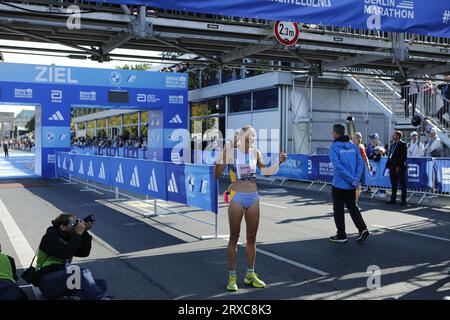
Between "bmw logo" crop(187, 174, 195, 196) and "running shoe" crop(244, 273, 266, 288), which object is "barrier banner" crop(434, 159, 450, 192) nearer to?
"bmw logo" crop(187, 174, 195, 196)

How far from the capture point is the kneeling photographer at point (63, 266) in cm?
475

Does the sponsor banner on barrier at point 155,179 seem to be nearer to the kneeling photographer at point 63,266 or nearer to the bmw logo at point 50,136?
the kneeling photographer at point 63,266

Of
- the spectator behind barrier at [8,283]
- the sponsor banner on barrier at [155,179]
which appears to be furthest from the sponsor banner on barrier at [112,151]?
the spectator behind barrier at [8,283]

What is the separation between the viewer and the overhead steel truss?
739 cm

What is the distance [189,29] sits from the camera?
8.29 metres

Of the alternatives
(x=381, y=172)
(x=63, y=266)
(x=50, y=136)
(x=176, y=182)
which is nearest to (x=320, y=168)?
(x=381, y=172)

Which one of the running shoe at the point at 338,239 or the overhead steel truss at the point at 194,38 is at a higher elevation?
the overhead steel truss at the point at 194,38

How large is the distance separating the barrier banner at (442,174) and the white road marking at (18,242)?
35.4 feet

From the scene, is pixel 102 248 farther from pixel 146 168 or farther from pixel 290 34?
pixel 290 34

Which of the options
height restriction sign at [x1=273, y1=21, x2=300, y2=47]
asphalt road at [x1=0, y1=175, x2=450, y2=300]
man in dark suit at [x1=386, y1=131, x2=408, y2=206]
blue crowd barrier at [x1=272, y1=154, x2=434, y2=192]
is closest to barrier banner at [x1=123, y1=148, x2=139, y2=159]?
blue crowd barrier at [x1=272, y1=154, x2=434, y2=192]

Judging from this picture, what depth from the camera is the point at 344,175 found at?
8250mm

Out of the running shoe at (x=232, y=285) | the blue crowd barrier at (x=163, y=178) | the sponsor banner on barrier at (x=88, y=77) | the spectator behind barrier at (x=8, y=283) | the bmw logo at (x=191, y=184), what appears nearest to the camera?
the spectator behind barrier at (x=8, y=283)

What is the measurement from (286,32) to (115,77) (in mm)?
17049

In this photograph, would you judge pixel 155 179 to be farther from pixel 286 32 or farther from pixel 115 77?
pixel 115 77
